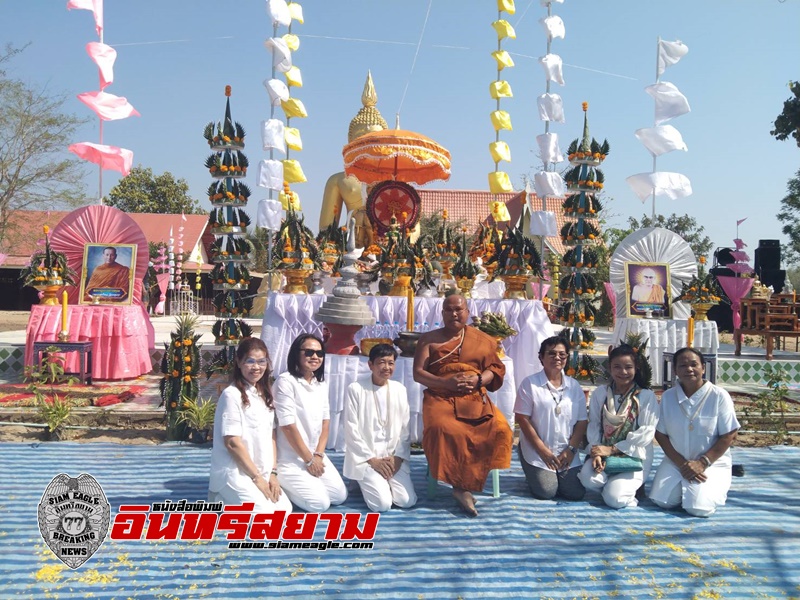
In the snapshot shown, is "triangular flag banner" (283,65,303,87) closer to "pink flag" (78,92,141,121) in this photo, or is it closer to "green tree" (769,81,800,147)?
"pink flag" (78,92,141,121)

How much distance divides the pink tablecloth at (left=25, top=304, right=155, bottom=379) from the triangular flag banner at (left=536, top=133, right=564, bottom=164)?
568 centimetres

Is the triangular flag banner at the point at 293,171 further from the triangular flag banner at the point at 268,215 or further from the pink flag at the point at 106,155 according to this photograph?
the pink flag at the point at 106,155

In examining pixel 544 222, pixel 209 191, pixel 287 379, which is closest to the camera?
pixel 287 379

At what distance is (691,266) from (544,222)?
241 centimetres

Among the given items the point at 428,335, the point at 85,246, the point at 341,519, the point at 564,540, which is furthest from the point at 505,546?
the point at 85,246

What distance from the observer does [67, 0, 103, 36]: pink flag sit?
306 inches

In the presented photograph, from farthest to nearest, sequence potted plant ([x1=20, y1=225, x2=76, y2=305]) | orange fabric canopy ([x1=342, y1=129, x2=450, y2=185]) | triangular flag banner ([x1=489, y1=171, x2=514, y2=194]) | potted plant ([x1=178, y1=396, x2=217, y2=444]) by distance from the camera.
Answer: orange fabric canopy ([x1=342, y1=129, x2=450, y2=185]), triangular flag banner ([x1=489, y1=171, x2=514, y2=194]), potted plant ([x1=20, y1=225, x2=76, y2=305]), potted plant ([x1=178, y1=396, x2=217, y2=444])

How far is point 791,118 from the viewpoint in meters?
13.3

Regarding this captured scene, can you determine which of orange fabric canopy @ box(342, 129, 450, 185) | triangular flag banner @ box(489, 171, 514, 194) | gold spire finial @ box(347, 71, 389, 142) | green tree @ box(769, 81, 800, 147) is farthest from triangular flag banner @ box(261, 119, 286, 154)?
green tree @ box(769, 81, 800, 147)

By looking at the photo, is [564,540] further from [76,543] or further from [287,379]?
[76,543]

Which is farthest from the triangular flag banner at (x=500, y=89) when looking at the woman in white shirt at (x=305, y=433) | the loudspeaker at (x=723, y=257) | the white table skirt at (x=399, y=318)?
the loudspeaker at (x=723, y=257)

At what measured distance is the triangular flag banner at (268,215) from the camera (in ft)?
23.4

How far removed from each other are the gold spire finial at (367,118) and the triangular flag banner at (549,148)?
8446mm

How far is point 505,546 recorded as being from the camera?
9.70 ft
